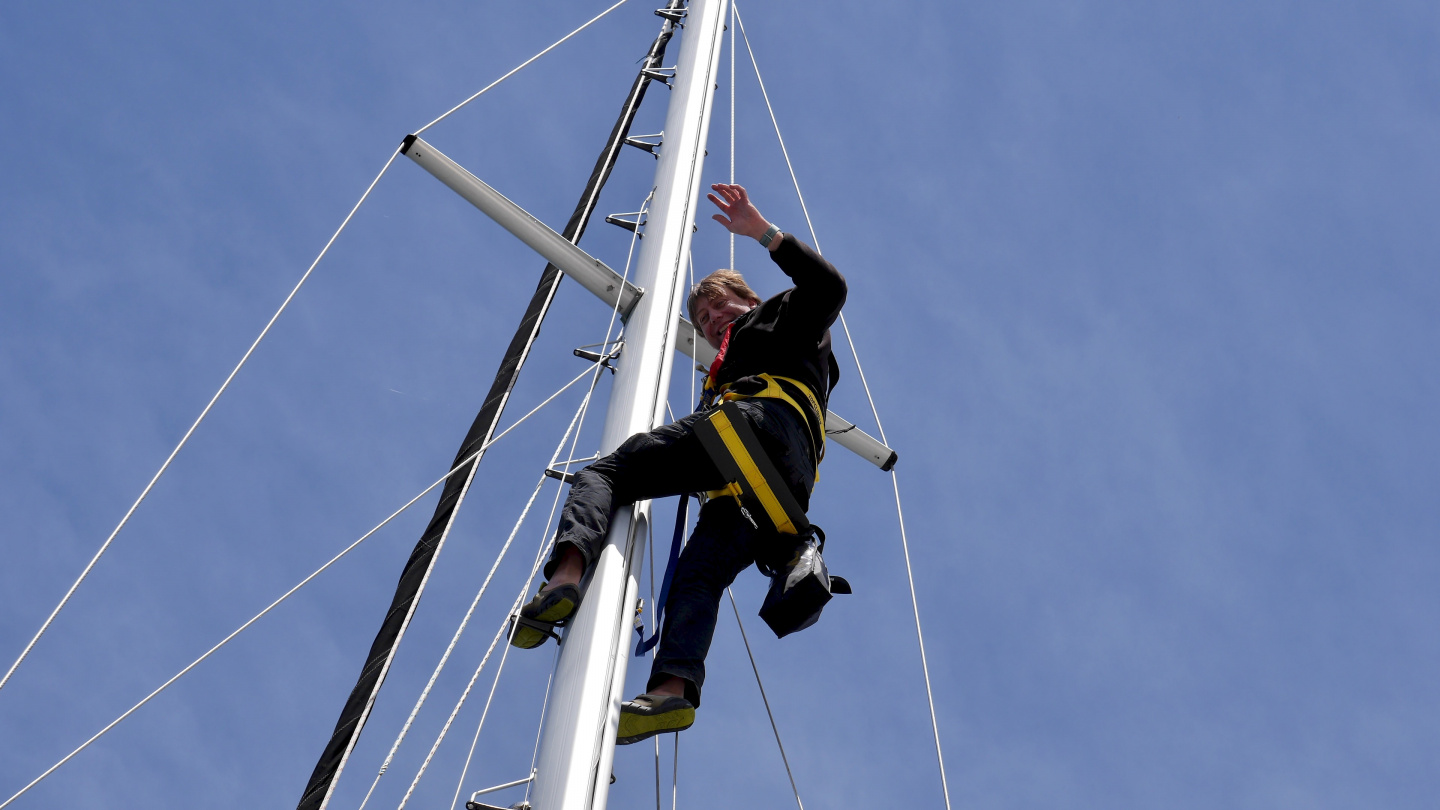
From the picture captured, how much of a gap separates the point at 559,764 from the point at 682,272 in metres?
2.32

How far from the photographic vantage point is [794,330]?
422 centimetres

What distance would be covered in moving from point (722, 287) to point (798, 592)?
1241 millimetres

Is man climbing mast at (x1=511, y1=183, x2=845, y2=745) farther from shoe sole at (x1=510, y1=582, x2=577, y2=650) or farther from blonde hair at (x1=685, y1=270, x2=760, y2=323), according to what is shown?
blonde hair at (x1=685, y1=270, x2=760, y2=323)

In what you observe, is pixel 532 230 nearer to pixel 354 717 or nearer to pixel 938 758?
pixel 354 717

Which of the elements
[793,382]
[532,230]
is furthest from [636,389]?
[532,230]

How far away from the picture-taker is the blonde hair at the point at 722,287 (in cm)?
474

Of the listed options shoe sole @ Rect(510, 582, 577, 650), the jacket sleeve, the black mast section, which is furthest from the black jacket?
the black mast section

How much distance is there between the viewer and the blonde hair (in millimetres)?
4742

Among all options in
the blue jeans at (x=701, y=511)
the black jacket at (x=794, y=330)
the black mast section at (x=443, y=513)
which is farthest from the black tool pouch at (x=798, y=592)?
the black mast section at (x=443, y=513)

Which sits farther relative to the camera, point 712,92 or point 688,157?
point 712,92

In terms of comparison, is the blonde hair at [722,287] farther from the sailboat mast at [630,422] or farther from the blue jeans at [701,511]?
the blue jeans at [701,511]

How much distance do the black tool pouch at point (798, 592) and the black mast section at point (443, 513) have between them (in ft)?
5.19

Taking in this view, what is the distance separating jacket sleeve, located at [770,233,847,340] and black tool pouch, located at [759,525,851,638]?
2.24 feet

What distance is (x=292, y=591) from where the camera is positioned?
5.37m
